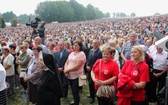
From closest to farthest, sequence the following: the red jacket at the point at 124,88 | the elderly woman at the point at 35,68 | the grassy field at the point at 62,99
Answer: the red jacket at the point at 124,88 → the elderly woman at the point at 35,68 → the grassy field at the point at 62,99

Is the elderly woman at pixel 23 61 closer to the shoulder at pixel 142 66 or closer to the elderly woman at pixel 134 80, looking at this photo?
the elderly woman at pixel 134 80

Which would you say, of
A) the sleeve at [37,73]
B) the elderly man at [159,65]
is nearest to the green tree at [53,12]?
the elderly man at [159,65]

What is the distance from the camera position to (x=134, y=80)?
134 inches

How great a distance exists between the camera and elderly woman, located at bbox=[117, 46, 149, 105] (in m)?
3.34

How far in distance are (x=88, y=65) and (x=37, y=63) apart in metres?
1.61

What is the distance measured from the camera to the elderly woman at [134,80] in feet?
11.0

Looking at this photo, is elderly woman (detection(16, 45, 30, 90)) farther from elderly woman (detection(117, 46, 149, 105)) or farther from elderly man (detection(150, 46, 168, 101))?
elderly man (detection(150, 46, 168, 101))

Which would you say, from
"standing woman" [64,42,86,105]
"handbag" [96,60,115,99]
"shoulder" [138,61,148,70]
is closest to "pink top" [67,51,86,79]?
"standing woman" [64,42,86,105]

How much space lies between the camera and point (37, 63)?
4207mm

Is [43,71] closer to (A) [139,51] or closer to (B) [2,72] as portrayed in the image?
(B) [2,72]

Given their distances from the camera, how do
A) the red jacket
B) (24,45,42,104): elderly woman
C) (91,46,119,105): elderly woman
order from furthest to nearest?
(24,45,42,104): elderly woman, (91,46,119,105): elderly woman, the red jacket

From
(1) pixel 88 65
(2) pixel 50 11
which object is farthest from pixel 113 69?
(2) pixel 50 11

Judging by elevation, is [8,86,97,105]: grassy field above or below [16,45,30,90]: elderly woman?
below

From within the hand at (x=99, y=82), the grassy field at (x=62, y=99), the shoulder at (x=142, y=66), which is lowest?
the grassy field at (x=62, y=99)
